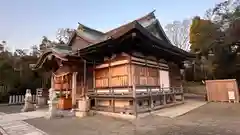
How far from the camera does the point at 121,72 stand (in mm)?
10195

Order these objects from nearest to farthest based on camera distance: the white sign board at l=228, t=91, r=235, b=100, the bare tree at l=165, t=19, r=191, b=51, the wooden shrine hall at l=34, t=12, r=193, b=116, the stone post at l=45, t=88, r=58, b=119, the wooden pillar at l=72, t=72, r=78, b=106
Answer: the wooden shrine hall at l=34, t=12, r=193, b=116 → the stone post at l=45, t=88, r=58, b=119 → the wooden pillar at l=72, t=72, r=78, b=106 → the white sign board at l=228, t=91, r=235, b=100 → the bare tree at l=165, t=19, r=191, b=51

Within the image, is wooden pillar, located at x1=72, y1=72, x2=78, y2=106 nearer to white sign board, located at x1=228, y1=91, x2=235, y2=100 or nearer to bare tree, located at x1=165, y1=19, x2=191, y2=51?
white sign board, located at x1=228, y1=91, x2=235, y2=100

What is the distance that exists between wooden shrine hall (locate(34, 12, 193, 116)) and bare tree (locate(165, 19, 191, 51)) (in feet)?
73.1

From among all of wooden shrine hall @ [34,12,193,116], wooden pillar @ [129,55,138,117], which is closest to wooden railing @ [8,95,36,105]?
wooden shrine hall @ [34,12,193,116]

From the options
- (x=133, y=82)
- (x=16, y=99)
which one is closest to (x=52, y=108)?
(x=133, y=82)

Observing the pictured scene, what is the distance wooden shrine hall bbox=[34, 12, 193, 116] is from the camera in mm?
9195

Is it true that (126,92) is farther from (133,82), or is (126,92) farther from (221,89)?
(221,89)

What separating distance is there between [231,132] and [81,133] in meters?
4.83

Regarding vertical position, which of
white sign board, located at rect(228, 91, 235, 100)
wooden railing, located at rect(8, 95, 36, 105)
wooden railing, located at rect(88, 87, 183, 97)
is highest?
wooden railing, located at rect(88, 87, 183, 97)

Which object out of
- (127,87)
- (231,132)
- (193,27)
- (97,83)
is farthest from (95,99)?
(193,27)

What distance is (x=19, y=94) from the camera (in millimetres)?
21234

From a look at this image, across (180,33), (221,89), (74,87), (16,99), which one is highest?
(180,33)

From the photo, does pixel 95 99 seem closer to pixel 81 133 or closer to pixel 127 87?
pixel 127 87

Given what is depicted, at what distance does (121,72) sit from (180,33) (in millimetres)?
28509
